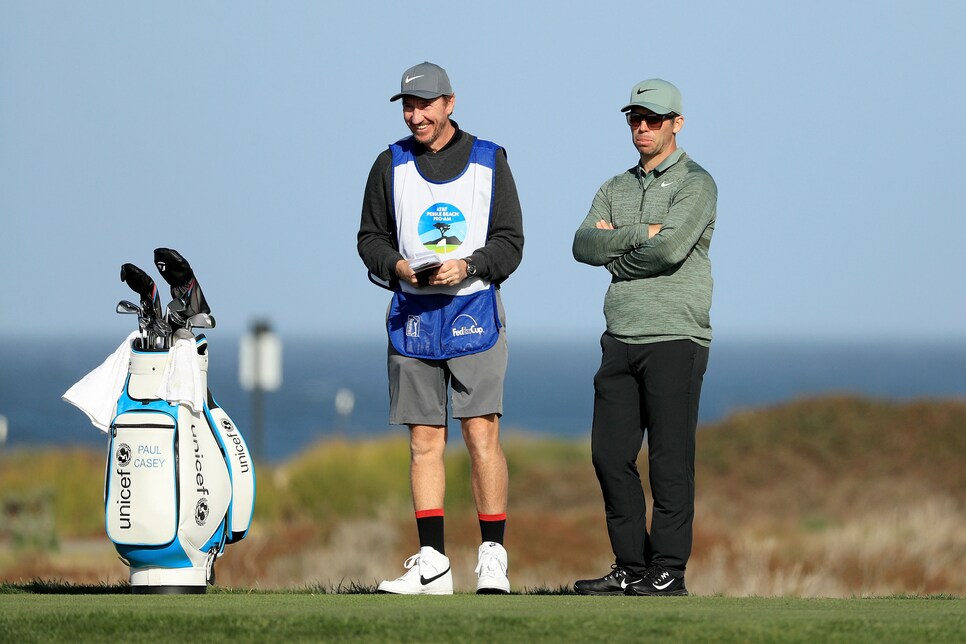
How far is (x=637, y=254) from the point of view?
6.17m

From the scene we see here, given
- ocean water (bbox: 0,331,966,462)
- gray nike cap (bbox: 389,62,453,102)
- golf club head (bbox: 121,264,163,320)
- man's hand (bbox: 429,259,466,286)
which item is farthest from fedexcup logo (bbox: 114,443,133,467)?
ocean water (bbox: 0,331,966,462)

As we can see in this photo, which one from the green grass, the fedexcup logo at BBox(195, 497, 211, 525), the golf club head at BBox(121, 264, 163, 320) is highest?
the golf club head at BBox(121, 264, 163, 320)

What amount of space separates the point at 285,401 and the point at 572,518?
306ft

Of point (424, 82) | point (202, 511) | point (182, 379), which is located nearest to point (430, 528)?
point (202, 511)

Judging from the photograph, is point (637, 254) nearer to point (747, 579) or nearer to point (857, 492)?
point (747, 579)

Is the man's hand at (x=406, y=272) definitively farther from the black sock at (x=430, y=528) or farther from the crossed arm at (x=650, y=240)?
the black sock at (x=430, y=528)

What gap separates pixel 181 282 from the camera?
6.20 m

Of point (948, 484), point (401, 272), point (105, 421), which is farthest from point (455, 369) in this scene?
point (948, 484)

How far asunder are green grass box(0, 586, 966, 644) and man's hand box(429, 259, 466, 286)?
4.47ft

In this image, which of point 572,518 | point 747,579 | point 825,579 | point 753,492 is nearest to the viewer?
point 747,579

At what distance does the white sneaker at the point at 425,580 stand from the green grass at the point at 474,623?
0.73 meters

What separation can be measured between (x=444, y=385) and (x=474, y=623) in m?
1.73

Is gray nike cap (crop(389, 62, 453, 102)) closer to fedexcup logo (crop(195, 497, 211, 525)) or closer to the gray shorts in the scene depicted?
A: the gray shorts

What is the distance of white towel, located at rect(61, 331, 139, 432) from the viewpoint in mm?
6195
